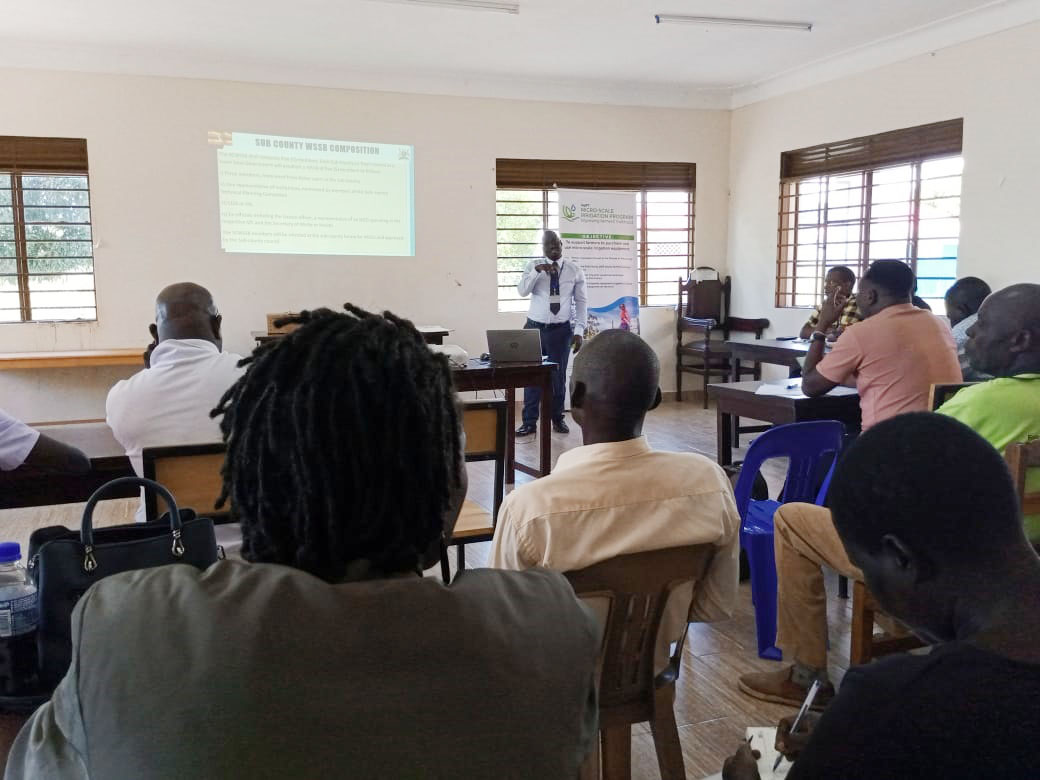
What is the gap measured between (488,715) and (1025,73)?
19.2 feet

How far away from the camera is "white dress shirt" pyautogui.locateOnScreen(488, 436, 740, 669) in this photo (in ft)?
4.92

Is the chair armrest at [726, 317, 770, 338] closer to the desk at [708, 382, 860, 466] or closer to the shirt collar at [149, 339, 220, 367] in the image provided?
the desk at [708, 382, 860, 466]

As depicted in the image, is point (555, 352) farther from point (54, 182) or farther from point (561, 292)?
point (54, 182)

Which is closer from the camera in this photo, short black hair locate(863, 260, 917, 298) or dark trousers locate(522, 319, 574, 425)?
short black hair locate(863, 260, 917, 298)

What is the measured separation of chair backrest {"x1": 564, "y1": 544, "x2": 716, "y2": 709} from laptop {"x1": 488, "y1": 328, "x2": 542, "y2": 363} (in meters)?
2.96

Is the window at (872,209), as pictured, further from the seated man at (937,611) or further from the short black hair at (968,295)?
the seated man at (937,611)

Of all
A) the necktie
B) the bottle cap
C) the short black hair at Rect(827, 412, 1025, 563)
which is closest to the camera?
the short black hair at Rect(827, 412, 1025, 563)

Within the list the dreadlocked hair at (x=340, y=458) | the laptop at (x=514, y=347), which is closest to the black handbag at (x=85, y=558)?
the dreadlocked hair at (x=340, y=458)

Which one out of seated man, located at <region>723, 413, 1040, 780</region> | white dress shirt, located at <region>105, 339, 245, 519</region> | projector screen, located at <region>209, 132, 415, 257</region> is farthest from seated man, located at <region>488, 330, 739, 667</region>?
projector screen, located at <region>209, 132, 415, 257</region>

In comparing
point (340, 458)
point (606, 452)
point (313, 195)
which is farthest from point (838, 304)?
point (340, 458)

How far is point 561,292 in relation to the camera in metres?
6.23

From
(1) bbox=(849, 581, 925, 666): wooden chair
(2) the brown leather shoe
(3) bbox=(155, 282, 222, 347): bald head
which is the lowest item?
(2) the brown leather shoe

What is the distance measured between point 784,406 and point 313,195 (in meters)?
4.28

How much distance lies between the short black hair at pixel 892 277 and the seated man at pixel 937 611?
7.54ft
